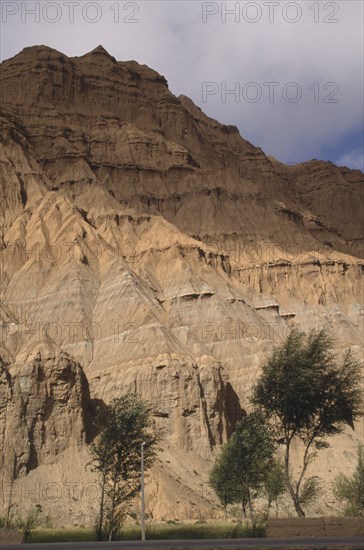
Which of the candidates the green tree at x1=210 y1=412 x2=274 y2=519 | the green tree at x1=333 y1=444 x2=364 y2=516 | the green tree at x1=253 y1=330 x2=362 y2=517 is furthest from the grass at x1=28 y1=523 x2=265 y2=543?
the green tree at x1=333 y1=444 x2=364 y2=516

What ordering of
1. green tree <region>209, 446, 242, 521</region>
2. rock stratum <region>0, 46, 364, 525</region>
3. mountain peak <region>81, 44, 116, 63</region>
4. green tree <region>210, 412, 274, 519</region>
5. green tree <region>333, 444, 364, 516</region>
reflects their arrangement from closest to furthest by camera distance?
green tree <region>210, 412, 274, 519</region>
green tree <region>209, 446, 242, 521</region>
green tree <region>333, 444, 364, 516</region>
rock stratum <region>0, 46, 364, 525</region>
mountain peak <region>81, 44, 116, 63</region>

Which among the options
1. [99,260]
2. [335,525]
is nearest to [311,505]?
[99,260]

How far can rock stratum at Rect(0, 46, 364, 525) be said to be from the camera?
77.1 m

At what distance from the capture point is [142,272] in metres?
114

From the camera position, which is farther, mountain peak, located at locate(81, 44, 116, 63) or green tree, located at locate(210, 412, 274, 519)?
mountain peak, located at locate(81, 44, 116, 63)

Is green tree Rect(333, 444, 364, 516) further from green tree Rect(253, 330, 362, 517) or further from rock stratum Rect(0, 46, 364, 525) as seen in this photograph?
green tree Rect(253, 330, 362, 517)

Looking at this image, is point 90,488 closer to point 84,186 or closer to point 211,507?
point 211,507

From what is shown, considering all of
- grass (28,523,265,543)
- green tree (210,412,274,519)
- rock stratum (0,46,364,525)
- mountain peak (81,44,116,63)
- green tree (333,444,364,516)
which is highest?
mountain peak (81,44,116,63)

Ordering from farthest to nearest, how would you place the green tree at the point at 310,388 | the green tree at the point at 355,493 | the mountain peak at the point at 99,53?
1. the mountain peak at the point at 99,53
2. the green tree at the point at 355,493
3. the green tree at the point at 310,388

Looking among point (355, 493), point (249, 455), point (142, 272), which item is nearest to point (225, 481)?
point (249, 455)

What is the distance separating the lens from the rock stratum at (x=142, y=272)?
→ 77.1m

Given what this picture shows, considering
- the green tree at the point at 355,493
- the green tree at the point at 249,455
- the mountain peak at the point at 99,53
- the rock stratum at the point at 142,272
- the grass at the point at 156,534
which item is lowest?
the grass at the point at 156,534

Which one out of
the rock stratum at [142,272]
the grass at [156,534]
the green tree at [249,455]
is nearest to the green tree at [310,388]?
the grass at [156,534]

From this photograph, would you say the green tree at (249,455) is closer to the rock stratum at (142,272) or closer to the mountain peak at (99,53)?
the rock stratum at (142,272)
